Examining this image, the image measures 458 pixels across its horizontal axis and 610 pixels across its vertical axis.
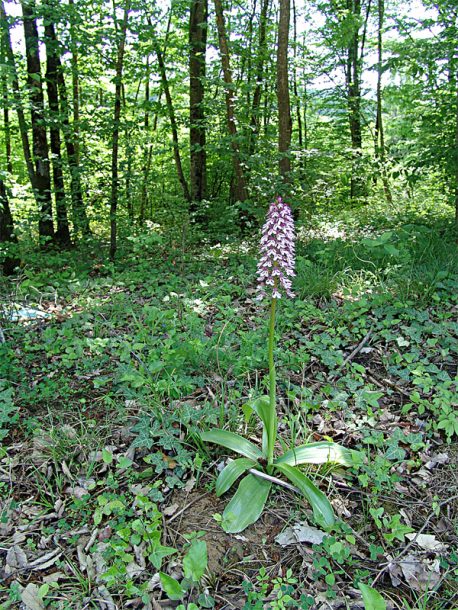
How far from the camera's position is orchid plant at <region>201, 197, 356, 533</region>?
1.91 metres

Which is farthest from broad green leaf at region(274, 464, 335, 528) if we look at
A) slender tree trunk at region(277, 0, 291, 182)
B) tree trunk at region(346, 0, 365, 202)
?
tree trunk at region(346, 0, 365, 202)

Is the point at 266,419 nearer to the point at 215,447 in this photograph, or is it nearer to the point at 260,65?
the point at 215,447

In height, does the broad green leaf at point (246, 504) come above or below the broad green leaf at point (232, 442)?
below

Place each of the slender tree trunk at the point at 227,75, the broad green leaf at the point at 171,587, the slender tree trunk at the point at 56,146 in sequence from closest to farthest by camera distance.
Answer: the broad green leaf at the point at 171,587
the slender tree trunk at the point at 56,146
the slender tree trunk at the point at 227,75

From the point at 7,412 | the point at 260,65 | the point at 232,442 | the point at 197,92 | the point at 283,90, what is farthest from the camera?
the point at 260,65

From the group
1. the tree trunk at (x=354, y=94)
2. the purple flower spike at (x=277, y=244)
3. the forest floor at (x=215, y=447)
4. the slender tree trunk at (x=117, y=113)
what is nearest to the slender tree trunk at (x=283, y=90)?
the slender tree trunk at (x=117, y=113)

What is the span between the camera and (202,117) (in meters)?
7.68

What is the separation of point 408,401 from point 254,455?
1.16 meters

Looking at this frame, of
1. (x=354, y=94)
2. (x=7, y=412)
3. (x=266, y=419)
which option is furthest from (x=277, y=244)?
(x=354, y=94)

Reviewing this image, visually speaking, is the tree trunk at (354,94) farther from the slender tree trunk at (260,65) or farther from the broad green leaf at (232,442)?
the broad green leaf at (232,442)

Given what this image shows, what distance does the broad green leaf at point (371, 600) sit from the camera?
150 centimetres

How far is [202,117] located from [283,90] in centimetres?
207

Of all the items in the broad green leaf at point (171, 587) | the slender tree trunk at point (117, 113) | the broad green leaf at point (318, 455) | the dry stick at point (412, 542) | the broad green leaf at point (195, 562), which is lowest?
the dry stick at point (412, 542)

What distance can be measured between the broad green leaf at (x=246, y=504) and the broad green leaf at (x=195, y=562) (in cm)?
22
